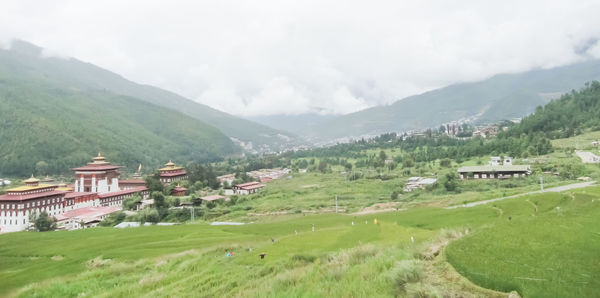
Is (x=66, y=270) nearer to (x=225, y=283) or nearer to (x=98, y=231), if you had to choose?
(x=225, y=283)

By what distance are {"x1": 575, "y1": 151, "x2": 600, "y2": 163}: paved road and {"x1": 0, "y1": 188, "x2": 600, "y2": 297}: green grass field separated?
4716 cm

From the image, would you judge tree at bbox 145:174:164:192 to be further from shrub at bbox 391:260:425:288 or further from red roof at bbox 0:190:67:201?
shrub at bbox 391:260:425:288

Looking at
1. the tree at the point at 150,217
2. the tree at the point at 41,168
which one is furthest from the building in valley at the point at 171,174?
the tree at the point at 41,168

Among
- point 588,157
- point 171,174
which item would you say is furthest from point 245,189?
point 588,157

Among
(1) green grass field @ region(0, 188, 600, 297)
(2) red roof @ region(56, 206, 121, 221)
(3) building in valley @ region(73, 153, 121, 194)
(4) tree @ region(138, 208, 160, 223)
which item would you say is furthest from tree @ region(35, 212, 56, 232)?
(3) building in valley @ region(73, 153, 121, 194)

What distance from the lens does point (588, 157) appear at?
5997 cm

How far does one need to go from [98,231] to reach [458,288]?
132ft

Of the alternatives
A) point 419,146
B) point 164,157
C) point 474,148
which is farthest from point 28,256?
point 164,157

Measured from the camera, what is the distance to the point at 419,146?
12612 cm

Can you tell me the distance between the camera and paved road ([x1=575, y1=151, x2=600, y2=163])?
189 feet

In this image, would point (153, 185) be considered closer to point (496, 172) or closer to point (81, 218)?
point (81, 218)

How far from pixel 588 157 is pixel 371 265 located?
69969 mm

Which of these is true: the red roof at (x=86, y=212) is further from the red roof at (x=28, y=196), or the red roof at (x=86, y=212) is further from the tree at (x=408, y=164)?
the tree at (x=408, y=164)

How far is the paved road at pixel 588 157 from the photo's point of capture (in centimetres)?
5771
